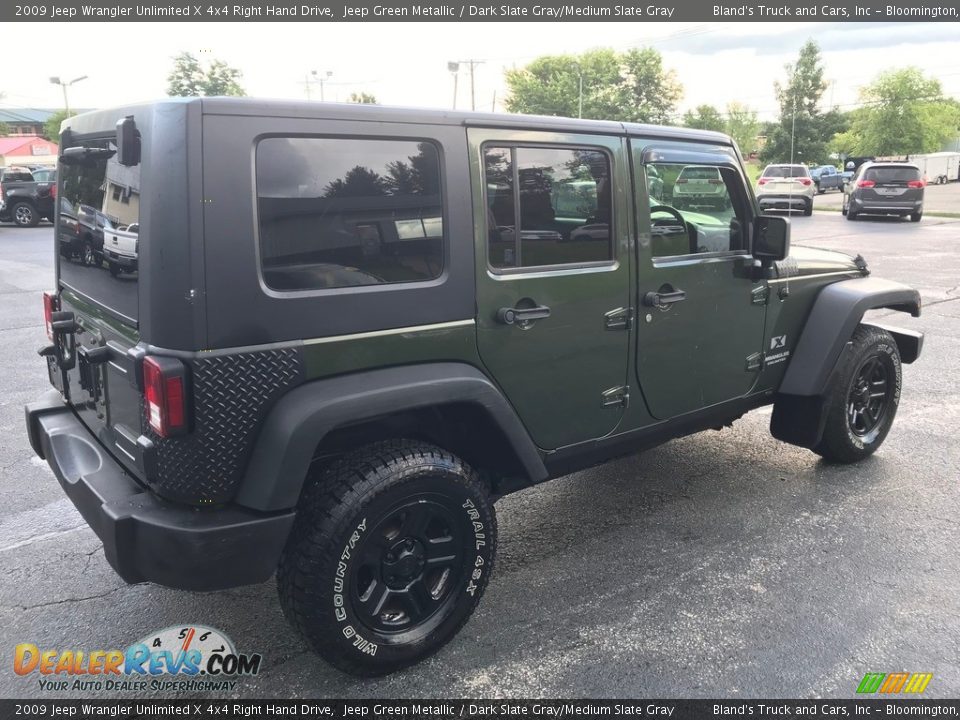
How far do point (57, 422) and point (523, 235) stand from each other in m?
2.02

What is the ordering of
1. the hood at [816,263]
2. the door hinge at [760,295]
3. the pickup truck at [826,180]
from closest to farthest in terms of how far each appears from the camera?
the door hinge at [760,295] < the hood at [816,263] < the pickup truck at [826,180]

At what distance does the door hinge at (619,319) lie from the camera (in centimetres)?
312

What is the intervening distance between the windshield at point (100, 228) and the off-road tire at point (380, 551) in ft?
2.87

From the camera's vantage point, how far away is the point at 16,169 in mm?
21531

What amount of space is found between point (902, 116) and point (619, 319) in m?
63.1

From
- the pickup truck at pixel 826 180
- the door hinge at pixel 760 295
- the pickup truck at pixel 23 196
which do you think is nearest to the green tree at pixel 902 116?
the pickup truck at pixel 826 180

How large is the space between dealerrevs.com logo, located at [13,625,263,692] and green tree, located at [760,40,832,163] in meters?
53.0

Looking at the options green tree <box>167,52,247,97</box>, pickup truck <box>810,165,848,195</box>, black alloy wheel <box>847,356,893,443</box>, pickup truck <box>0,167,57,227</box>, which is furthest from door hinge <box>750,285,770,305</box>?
pickup truck <box>810,165,848,195</box>

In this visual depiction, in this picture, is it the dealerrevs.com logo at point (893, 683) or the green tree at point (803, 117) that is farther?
the green tree at point (803, 117)

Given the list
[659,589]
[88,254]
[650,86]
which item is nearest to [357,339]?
[88,254]

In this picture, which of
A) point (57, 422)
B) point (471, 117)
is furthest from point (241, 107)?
point (57, 422)

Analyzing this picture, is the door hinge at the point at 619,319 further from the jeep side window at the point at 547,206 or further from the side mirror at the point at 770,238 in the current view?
the side mirror at the point at 770,238

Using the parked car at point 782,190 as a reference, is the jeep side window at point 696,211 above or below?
below

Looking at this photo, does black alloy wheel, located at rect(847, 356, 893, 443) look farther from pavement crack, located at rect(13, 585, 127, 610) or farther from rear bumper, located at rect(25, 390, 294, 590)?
pavement crack, located at rect(13, 585, 127, 610)
